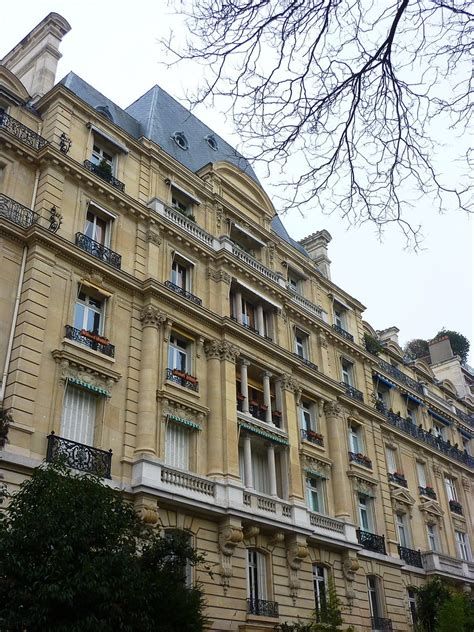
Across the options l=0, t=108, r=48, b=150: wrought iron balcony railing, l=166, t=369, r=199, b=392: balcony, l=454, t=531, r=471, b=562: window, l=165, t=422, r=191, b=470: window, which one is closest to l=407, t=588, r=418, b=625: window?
l=454, t=531, r=471, b=562: window

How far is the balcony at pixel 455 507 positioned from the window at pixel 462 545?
103cm

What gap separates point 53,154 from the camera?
68.2 ft

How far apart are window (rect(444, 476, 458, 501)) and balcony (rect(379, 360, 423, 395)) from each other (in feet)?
15.8

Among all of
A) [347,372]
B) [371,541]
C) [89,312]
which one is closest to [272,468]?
[371,541]

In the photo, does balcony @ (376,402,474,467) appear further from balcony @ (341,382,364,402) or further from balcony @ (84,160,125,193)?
balcony @ (84,160,125,193)

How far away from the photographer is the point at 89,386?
741 inches

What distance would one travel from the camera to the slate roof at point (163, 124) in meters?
25.8

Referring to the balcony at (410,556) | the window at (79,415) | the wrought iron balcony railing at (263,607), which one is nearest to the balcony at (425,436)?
the balcony at (410,556)

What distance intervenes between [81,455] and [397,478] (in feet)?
59.3

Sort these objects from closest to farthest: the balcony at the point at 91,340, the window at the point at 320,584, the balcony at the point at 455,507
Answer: the balcony at the point at 91,340 → the window at the point at 320,584 → the balcony at the point at 455,507

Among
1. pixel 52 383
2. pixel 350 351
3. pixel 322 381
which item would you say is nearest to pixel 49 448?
pixel 52 383

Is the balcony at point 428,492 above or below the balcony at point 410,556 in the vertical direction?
above

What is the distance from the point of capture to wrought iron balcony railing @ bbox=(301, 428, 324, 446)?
2600 cm

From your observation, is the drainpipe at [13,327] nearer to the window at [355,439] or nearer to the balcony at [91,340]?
the balcony at [91,340]
